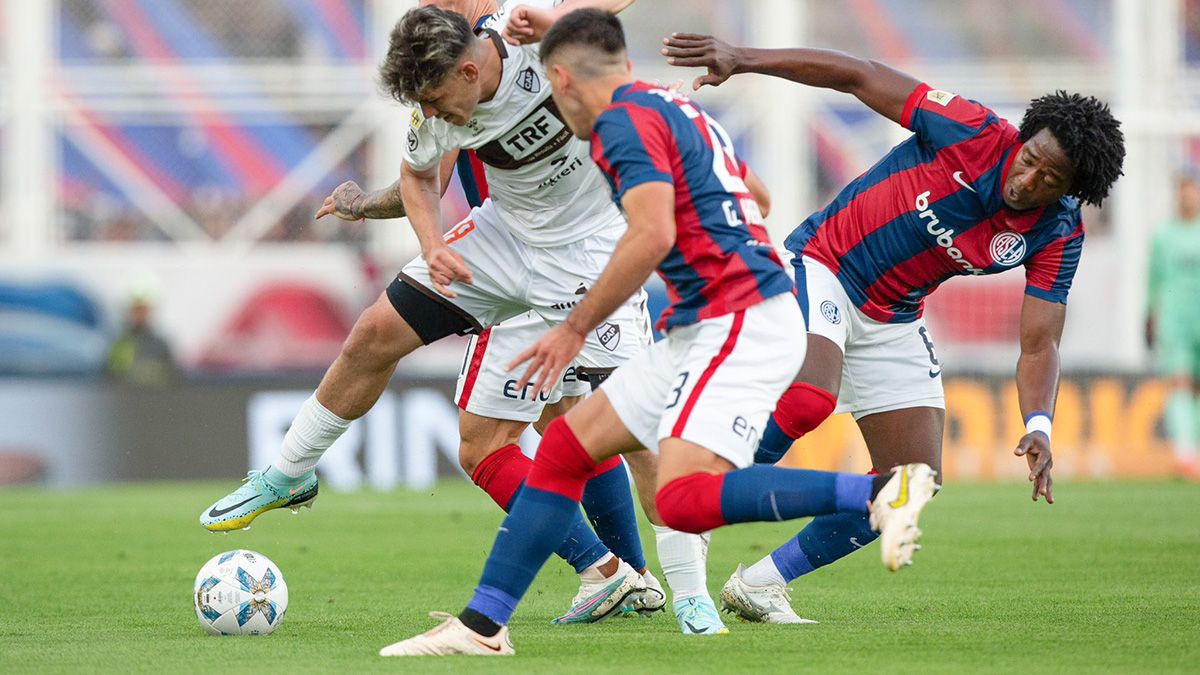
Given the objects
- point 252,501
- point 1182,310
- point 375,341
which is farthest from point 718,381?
point 1182,310

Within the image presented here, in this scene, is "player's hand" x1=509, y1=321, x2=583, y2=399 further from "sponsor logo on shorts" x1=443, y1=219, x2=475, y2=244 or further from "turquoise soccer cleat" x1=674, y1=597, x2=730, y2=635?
"sponsor logo on shorts" x1=443, y1=219, x2=475, y2=244

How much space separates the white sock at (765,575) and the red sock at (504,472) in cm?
99

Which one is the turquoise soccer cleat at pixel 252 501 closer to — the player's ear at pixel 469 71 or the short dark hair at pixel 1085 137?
the player's ear at pixel 469 71

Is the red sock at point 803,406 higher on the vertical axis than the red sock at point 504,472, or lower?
higher

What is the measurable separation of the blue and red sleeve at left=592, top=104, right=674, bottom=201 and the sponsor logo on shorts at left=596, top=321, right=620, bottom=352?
171 cm

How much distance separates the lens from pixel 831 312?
6.62 m

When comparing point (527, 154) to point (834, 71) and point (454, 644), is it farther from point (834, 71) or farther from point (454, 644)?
point (454, 644)

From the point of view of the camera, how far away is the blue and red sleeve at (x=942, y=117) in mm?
6566

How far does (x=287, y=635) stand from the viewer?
618cm

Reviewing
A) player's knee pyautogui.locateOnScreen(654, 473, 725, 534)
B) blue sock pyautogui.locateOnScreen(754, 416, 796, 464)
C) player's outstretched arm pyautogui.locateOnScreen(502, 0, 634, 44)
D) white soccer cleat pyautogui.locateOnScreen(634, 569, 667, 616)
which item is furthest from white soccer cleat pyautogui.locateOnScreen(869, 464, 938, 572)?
player's outstretched arm pyautogui.locateOnScreen(502, 0, 634, 44)

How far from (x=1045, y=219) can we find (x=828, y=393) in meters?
1.07

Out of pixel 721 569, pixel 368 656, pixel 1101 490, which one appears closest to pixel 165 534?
pixel 721 569

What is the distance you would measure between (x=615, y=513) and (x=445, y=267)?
1414 millimetres

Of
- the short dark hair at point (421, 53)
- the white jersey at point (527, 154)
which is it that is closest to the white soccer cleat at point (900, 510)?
the white jersey at point (527, 154)
